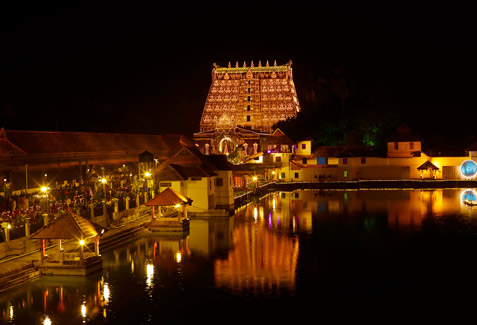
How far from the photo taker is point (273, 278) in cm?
1766

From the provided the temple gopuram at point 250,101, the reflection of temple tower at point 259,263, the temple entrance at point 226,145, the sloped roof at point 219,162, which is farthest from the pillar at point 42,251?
the temple gopuram at point 250,101

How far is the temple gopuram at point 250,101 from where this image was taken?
69.8 metres

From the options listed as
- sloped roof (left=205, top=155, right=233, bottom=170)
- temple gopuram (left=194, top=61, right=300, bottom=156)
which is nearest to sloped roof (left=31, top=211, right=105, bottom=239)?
sloped roof (left=205, top=155, right=233, bottom=170)

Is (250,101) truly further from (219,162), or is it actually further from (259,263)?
(259,263)

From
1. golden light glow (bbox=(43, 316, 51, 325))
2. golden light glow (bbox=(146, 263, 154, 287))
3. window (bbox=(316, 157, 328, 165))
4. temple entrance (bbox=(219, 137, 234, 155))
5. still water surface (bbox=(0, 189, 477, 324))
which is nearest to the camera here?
golden light glow (bbox=(43, 316, 51, 325))

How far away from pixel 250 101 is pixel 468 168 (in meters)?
32.6

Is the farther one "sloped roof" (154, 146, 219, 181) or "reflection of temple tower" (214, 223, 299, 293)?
"sloped roof" (154, 146, 219, 181)

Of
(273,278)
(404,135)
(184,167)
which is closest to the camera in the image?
(273,278)

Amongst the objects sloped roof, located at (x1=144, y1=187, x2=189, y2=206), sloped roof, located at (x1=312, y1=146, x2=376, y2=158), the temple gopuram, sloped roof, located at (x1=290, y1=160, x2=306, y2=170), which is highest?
the temple gopuram

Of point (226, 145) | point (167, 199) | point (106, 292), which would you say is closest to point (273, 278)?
point (106, 292)

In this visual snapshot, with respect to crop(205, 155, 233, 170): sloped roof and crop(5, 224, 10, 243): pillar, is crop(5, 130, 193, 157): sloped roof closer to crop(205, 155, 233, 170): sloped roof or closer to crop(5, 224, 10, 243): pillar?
crop(205, 155, 233, 170): sloped roof

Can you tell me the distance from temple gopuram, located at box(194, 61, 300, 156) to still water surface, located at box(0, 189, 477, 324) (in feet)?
136

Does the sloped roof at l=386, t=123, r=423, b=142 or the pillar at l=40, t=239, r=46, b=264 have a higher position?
the sloped roof at l=386, t=123, r=423, b=142

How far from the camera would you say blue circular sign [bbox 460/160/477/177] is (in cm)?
4881
